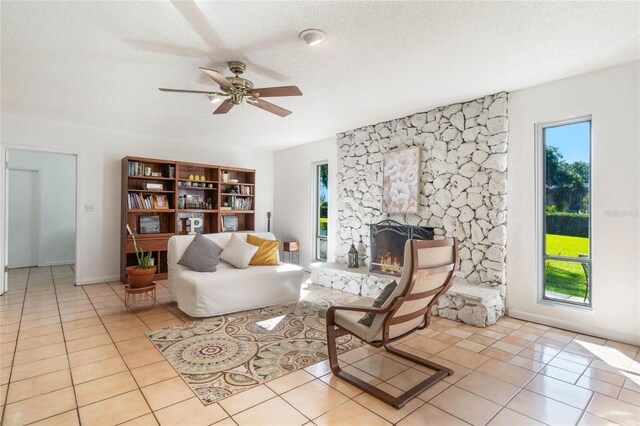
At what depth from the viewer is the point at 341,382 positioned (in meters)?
2.38

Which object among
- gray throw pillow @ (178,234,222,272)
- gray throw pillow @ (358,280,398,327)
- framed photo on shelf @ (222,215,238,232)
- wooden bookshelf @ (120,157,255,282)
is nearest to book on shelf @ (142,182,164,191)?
wooden bookshelf @ (120,157,255,282)

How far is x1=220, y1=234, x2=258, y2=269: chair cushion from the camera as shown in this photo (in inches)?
162

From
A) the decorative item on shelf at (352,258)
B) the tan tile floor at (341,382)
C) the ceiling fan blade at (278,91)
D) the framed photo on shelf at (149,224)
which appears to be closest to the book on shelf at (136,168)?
the framed photo on shelf at (149,224)

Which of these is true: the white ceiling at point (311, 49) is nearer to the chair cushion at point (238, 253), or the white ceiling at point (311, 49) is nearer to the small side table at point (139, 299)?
the chair cushion at point (238, 253)

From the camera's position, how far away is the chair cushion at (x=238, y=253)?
412 cm

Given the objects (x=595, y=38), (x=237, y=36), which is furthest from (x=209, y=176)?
(x=595, y=38)

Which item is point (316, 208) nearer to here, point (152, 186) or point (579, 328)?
point (152, 186)

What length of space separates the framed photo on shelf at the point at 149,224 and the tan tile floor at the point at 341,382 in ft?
7.44

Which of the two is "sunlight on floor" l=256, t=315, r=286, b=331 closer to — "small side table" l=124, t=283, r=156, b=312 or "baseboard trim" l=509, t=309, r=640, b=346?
"small side table" l=124, t=283, r=156, b=312

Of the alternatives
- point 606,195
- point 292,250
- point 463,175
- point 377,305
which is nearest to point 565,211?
point 606,195

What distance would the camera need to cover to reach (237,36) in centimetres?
257

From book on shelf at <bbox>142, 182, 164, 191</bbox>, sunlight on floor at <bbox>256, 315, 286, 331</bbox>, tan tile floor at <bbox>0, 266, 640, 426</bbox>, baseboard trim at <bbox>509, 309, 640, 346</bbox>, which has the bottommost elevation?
tan tile floor at <bbox>0, 266, 640, 426</bbox>

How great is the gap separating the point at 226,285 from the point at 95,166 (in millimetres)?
3562

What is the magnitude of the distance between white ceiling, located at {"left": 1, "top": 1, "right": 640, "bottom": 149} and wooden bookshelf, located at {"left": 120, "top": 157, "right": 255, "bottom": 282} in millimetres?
1592
